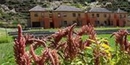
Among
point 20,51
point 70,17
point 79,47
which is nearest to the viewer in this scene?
point 20,51

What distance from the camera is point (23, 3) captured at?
11231cm

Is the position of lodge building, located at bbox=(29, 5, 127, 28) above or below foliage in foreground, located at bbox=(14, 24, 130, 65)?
below

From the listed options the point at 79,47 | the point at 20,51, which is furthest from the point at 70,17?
the point at 20,51

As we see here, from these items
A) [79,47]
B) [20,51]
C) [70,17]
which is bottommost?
[70,17]

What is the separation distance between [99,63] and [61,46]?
384mm

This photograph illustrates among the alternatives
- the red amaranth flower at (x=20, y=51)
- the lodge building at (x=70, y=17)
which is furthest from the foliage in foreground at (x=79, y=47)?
the lodge building at (x=70, y=17)

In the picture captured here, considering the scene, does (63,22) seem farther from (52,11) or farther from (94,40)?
(94,40)

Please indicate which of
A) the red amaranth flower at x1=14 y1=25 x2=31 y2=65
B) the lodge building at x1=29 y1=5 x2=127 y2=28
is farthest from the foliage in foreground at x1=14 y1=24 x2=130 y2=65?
the lodge building at x1=29 y1=5 x2=127 y2=28

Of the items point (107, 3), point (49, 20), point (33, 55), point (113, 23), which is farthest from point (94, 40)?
point (107, 3)

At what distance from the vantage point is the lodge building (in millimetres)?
85938

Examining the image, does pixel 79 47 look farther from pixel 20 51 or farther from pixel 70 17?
pixel 70 17

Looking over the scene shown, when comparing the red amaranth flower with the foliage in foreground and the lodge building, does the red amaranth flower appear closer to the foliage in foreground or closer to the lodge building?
the foliage in foreground

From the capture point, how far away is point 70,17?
8894cm

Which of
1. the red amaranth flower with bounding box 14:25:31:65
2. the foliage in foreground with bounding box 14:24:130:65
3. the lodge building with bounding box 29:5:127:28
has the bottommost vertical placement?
the lodge building with bounding box 29:5:127:28
